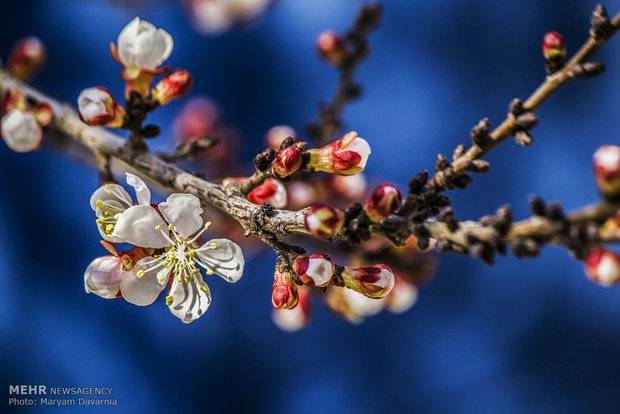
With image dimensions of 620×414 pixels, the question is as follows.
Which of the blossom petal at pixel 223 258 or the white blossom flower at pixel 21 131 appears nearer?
the blossom petal at pixel 223 258

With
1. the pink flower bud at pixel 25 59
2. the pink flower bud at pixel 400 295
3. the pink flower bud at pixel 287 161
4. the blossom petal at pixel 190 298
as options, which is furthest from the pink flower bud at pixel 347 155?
the pink flower bud at pixel 25 59

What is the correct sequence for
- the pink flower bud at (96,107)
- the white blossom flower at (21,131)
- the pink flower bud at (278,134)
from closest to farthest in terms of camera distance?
the pink flower bud at (96,107), the white blossom flower at (21,131), the pink flower bud at (278,134)

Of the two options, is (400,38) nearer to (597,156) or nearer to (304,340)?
(304,340)

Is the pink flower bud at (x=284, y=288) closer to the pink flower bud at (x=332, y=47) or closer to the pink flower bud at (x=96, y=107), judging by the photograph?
the pink flower bud at (x=96, y=107)

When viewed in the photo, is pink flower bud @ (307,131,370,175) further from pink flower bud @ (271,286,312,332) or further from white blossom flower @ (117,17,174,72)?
pink flower bud @ (271,286,312,332)

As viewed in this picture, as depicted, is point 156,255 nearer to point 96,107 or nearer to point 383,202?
point 96,107

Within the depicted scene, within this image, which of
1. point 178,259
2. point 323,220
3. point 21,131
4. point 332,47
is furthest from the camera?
point 332,47

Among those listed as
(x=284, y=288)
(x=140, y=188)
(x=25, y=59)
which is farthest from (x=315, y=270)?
(x=25, y=59)
